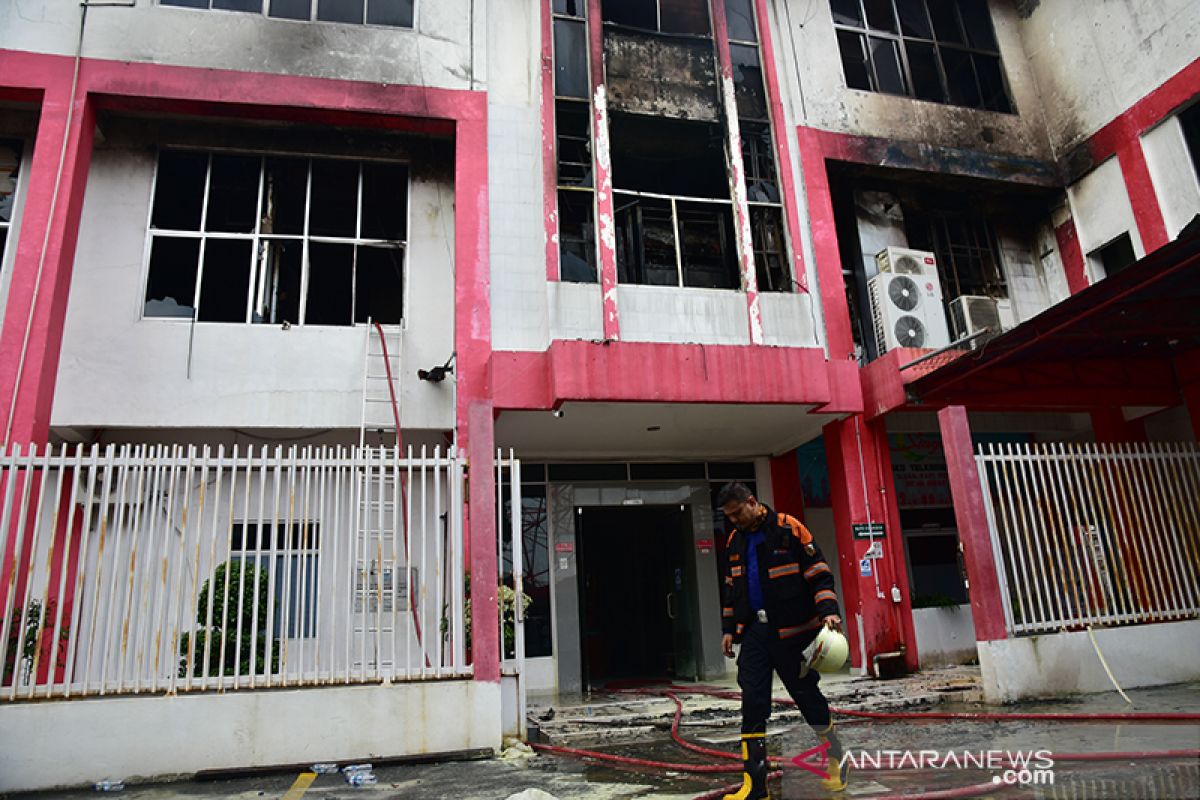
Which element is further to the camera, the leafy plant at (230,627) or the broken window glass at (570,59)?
the broken window glass at (570,59)

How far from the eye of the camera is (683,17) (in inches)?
438

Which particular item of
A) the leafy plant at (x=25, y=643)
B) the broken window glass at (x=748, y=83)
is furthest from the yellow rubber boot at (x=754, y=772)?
the broken window glass at (x=748, y=83)

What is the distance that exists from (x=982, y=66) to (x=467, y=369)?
10.6m

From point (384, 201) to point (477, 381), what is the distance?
11.1ft

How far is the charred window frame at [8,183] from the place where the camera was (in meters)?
9.38

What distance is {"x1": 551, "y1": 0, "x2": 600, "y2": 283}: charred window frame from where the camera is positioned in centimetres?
1005

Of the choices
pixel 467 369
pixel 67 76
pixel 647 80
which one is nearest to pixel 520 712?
pixel 467 369

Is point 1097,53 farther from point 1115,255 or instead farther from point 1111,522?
point 1111,522

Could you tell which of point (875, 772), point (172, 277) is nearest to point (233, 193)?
point (172, 277)

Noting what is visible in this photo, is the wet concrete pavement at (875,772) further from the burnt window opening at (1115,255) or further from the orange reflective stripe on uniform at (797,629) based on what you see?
the burnt window opening at (1115,255)

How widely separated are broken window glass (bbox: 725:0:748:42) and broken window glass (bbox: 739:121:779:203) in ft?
4.90

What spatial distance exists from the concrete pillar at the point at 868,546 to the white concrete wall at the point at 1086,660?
2488 mm

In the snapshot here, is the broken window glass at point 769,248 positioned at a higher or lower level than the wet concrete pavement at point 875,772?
higher

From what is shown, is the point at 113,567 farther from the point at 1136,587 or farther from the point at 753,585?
the point at 1136,587
